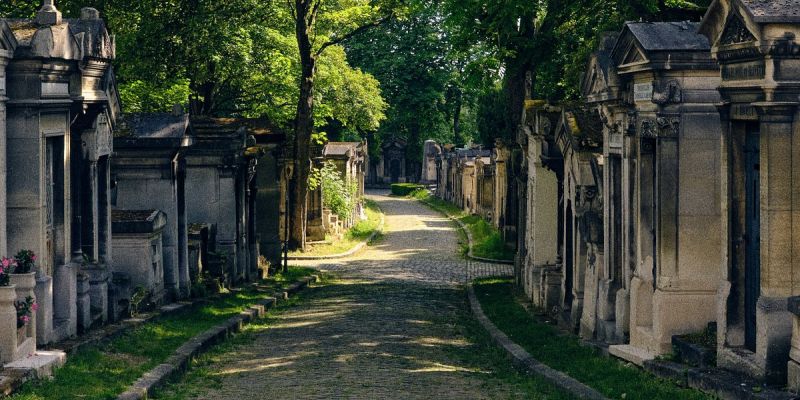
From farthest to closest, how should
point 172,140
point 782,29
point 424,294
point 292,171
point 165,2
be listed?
A: point 292,171 → point 165,2 → point 424,294 → point 172,140 → point 782,29

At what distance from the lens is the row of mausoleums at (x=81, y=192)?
11789 millimetres

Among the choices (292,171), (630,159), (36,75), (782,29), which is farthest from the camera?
(292,171)

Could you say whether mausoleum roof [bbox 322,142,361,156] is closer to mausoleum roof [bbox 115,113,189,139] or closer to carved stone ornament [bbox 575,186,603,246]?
mausoleum roof [bbox 115,113,189,139]

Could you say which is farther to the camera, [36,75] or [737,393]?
[36,75]

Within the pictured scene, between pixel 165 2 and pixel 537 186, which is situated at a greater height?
pixel 165 2

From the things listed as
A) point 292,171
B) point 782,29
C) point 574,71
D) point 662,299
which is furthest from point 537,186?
point 292,171

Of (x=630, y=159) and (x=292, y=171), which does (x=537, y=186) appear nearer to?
(x=630, y=159)

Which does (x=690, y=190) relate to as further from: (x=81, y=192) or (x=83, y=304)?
(x=81, y=192)

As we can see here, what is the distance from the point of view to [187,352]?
13.4 m

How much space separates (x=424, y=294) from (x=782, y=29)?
14.8 metres

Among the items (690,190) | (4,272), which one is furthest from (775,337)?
(4,272)

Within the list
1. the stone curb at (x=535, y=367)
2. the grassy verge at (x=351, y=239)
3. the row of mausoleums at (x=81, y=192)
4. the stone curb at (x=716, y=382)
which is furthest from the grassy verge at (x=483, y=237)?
the stone curb at (x=716, y=382)

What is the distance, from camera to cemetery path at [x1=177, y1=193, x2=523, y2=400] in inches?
451

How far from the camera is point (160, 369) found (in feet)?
39.3
